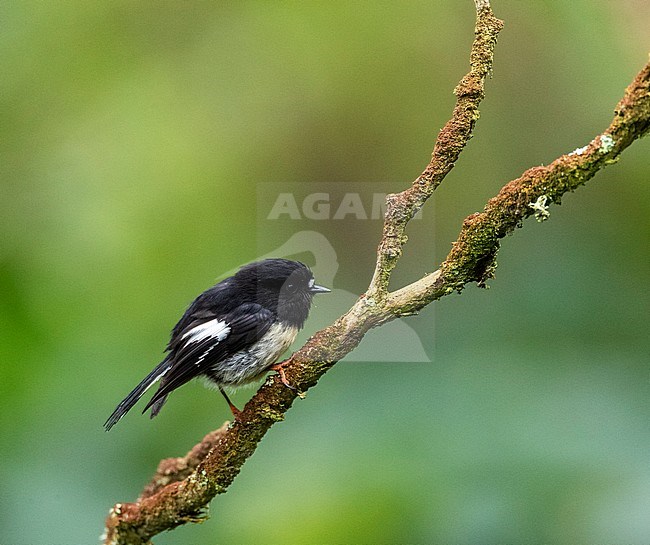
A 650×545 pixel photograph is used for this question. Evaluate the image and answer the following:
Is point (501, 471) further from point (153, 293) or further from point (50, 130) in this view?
point (50, 130)

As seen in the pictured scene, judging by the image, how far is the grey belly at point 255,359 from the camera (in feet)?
11.3

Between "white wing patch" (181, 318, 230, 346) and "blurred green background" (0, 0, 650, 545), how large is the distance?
0.57 meters

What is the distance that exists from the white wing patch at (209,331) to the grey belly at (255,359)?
0.10 metres

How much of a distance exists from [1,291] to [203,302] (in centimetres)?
128

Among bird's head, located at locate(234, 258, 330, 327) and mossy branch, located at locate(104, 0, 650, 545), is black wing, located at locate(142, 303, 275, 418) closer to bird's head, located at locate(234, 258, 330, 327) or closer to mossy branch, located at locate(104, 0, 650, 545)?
A: bird's head, located at locate(234, 258, 330, 327)

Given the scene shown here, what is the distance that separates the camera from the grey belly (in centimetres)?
343

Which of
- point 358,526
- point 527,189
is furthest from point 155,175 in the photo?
point 527,189

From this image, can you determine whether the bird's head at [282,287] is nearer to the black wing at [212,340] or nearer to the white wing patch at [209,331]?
the black wing at [212,340]

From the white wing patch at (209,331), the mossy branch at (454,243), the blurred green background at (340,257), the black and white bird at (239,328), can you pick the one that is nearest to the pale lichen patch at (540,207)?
the mossy branch at (454,243)

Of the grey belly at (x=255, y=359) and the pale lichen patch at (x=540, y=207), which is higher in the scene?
the grey belly at (x=255, y=359)

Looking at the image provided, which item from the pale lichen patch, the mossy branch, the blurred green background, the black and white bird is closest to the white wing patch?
the black and white bird

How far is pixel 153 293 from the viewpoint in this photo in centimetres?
461

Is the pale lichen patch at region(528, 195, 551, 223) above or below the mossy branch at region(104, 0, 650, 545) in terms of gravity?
below

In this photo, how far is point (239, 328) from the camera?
11.4 feet
